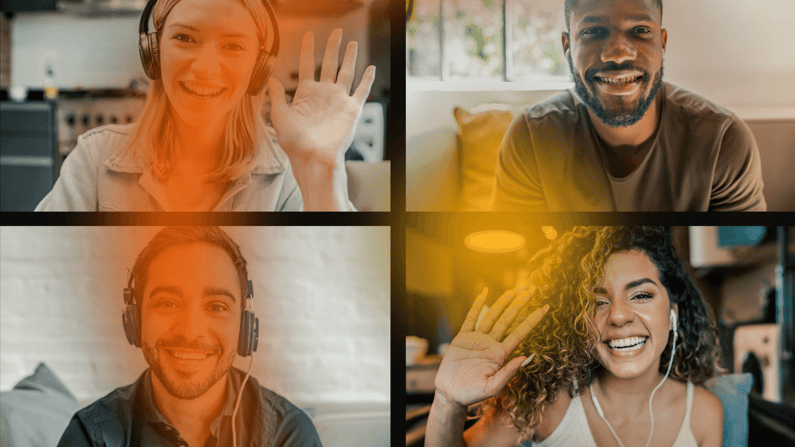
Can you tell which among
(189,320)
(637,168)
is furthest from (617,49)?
(189,320)

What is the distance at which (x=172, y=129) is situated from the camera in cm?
143

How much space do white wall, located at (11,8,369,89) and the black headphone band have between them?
1 cm

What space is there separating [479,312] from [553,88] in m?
0.65

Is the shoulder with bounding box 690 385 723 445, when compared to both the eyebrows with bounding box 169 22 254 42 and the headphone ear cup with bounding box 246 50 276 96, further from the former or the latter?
the eyebrows with bounding box 169 22 254 42

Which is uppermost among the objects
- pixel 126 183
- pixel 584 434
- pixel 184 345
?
pixel 126 183

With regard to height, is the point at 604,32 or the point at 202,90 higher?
the point at 604,32

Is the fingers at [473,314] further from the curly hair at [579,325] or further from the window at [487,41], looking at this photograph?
the window at [487,41]

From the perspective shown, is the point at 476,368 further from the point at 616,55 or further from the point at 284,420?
the point at 616,55

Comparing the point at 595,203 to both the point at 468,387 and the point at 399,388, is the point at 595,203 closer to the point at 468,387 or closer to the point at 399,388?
the point at 468,387

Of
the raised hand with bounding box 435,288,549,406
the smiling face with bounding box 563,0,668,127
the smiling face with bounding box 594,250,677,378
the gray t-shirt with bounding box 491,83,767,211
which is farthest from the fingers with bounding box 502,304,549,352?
the smiling face with bounding box 563,0,668,127

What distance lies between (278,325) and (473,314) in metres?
0.53

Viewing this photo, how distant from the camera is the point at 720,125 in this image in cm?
141

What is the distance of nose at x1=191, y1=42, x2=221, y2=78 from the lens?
1.42 m

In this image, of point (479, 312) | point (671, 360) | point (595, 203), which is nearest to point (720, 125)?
point (595, 203)
